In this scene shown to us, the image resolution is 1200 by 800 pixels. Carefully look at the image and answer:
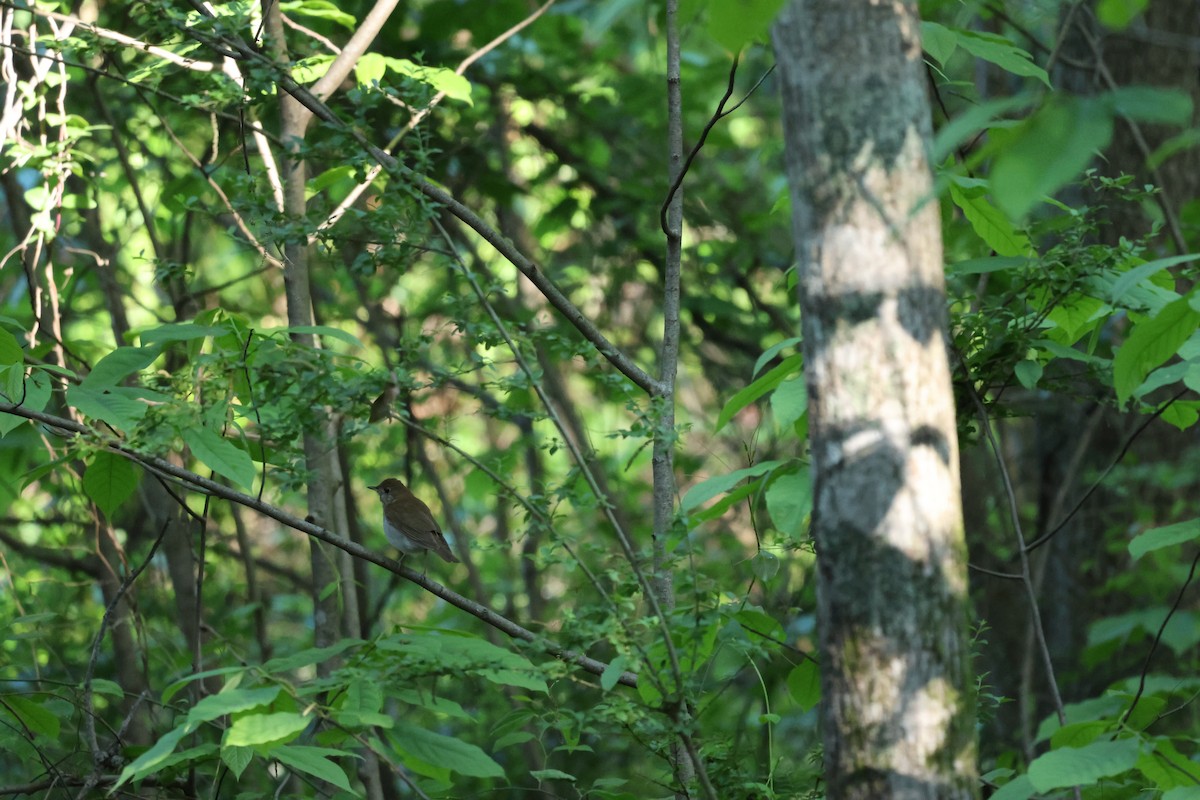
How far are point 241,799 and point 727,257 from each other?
4.64m

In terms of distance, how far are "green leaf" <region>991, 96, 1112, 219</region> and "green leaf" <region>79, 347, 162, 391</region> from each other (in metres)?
1.90

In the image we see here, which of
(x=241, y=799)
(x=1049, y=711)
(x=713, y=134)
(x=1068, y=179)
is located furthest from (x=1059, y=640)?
(x=1068, y=179)

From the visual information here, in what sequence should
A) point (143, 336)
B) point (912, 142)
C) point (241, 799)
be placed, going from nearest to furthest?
point (912, 142) < point (143, 336) < point (241, 799)

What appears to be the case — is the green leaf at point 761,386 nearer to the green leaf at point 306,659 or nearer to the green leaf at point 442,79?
the green leaf at point 306,659

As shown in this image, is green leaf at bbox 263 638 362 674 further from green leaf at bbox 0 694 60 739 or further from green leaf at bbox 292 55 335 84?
green leaf at bbox 292 55 335 84

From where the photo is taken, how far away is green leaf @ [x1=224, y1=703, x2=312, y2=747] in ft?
5.50

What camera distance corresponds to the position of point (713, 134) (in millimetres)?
5781

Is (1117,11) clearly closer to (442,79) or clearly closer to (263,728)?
(263,728)

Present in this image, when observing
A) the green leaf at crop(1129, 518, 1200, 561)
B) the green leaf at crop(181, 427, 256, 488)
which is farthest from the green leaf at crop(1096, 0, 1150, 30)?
the green leaf at crop(181, 427, 256, 488)

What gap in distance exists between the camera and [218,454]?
7.06 feet

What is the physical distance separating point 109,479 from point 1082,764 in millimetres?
2149

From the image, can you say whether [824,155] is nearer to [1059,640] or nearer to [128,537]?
[128,537]

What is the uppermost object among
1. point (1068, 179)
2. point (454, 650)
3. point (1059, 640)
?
point (1068, 179)

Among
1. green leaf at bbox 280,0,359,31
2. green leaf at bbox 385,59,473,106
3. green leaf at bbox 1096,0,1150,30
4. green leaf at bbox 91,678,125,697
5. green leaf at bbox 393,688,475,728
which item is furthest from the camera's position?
green leaf at bbox 280,0,359,31
